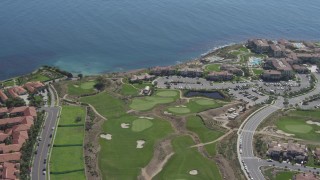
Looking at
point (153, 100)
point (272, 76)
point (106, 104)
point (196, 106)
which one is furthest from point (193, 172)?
point (272, 76)

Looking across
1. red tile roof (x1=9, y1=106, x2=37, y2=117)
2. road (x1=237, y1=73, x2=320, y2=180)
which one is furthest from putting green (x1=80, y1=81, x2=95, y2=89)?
road (x1=237, y1=73, x2=320, y2=180)

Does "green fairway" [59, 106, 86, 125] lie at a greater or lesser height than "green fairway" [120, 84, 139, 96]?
lesser

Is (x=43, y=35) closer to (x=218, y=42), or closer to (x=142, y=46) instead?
(x=142, y=46)

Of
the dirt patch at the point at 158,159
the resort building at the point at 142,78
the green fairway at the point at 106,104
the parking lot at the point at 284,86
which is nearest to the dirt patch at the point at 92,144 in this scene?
the green fairway at the point at 106,104

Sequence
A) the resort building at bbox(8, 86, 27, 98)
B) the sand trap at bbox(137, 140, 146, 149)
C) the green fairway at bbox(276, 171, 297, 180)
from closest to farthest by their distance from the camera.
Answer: the green fairway at bbox(276, 171, 297, 180)
the sand trap at bbox(137, 140, 146, 149)
the resort building at bbox(8, 86, 27, 98)

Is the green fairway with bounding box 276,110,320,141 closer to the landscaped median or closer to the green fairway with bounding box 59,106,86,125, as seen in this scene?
the landscaped median

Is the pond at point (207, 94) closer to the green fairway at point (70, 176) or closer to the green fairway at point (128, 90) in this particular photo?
the green fairway at point (128, 90)

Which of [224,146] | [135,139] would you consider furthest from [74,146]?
[224,146]
